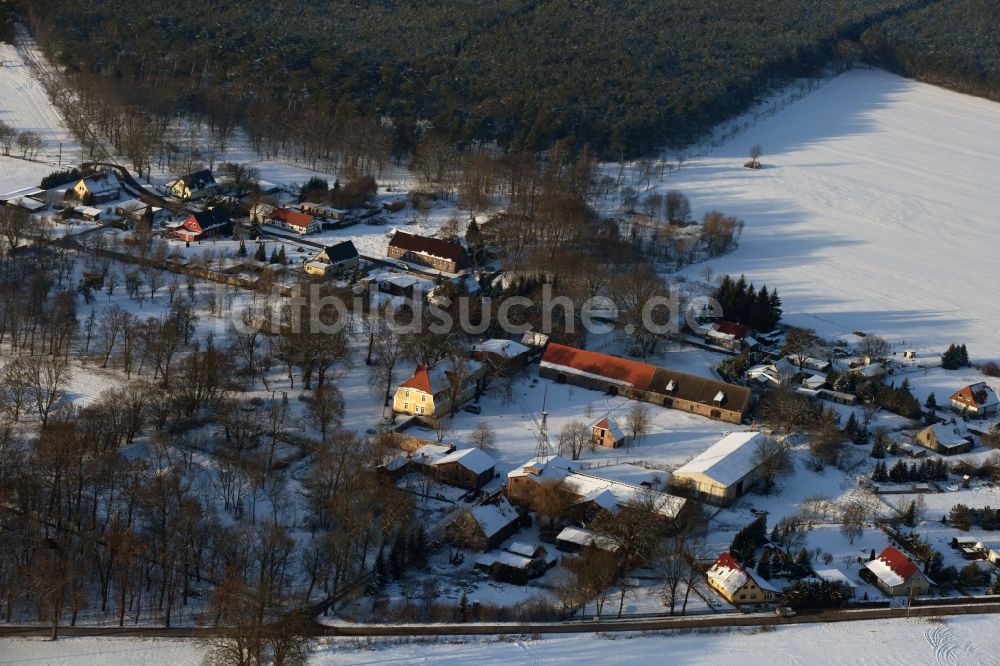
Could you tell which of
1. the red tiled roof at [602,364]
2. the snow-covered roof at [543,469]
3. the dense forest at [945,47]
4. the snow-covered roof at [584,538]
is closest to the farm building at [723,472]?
the snow-covered roof at [543,469]

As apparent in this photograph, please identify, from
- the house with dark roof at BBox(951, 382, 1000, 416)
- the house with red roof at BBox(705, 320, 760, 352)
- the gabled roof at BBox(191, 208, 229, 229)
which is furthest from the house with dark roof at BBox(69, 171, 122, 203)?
the house with dark roof at BBox(951, 382, 1000, 416)

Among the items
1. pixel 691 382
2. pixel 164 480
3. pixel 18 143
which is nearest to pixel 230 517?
pixel 164 480

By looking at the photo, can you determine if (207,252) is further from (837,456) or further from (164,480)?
(837,456)

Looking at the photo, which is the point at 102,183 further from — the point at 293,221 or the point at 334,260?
the point at 334,260

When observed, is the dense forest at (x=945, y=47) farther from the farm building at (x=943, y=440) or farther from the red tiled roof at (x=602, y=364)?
the red tiled roof at (x=602, y=364)

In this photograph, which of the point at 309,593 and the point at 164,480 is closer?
the point at 309,593

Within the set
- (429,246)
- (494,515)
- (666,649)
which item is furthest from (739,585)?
(429,246)

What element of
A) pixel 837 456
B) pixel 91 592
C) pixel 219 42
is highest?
pixel 219 42
